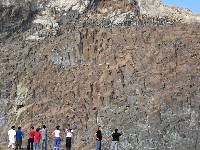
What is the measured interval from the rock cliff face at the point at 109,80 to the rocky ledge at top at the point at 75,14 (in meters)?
0.24

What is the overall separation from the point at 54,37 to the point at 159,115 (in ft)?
50.0

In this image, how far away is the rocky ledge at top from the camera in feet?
175

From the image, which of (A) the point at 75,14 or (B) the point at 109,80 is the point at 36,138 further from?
(A) the point at 75,14

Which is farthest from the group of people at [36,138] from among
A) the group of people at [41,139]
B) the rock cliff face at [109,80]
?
the rock cliff face at [109,80]

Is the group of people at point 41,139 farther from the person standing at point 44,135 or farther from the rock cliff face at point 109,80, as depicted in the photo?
the rock cliff face at point 109,80

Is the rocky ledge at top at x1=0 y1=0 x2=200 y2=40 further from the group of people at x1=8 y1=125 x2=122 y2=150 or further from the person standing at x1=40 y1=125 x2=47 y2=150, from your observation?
the person standing at x1=40 y1=125 x2=47 y2=150

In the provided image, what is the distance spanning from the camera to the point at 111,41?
151ft

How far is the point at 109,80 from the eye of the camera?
42.5 m

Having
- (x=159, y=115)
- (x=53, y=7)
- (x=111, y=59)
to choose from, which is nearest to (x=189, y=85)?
(x=159, y=115)

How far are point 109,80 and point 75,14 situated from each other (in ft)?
47.6

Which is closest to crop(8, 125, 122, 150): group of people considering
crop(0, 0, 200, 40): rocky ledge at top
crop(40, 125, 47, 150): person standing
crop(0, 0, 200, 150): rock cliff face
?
crop(40, 125, 47, 150): person standing

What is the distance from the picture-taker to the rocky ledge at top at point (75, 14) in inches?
2096

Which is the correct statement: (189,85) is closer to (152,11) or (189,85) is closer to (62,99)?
(62,99)

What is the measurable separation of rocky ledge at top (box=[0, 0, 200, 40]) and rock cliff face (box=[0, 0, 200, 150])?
236mm
